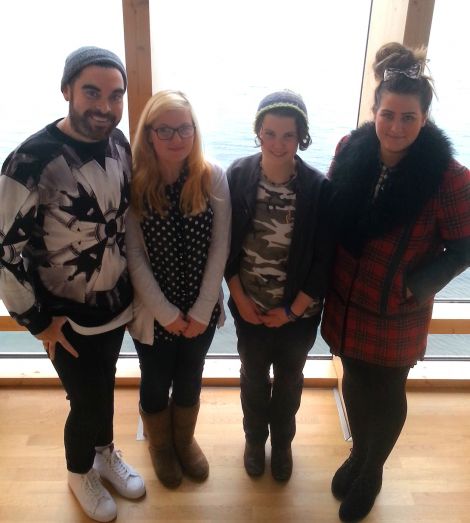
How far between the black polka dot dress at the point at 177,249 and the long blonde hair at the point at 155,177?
23 mm

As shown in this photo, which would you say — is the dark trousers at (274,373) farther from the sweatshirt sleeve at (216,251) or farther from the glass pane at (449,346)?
the glass pane at (449,346)

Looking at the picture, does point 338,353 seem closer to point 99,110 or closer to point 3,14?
point 99,110

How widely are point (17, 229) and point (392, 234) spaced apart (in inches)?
38.1

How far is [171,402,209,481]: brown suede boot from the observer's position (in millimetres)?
1669

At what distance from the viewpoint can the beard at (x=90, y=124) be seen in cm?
120

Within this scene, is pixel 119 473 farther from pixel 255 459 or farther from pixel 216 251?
pixel 216 251

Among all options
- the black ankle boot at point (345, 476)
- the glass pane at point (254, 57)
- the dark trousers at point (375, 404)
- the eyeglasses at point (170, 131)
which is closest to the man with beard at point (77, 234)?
the eyeglasses at point (170, 131)

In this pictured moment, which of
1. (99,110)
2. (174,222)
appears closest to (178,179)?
(174,222)

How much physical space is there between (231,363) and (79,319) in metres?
1.11

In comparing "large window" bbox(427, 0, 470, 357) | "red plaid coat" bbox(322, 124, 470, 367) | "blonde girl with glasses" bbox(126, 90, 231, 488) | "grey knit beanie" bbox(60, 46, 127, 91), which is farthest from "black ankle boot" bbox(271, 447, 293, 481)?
"grey knit beanie" bbox(60, 46, 127, 91)

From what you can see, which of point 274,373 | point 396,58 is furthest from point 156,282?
point 396,58

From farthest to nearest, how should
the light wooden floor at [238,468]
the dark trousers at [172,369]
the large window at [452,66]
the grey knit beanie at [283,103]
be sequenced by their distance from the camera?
1. the large window at [452,66]
2. the light wooden floor at [238,468]
3. the dark trousers at [172,369]
4. the grey knit beanie at [283,103]

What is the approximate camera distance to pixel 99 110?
120cm

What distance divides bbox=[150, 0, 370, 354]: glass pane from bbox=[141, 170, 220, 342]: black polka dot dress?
0.41 meters
